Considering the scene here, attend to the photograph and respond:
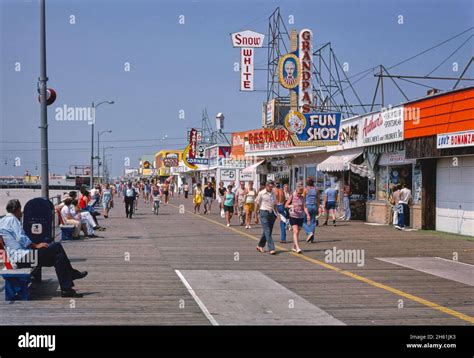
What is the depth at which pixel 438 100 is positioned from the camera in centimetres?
2122

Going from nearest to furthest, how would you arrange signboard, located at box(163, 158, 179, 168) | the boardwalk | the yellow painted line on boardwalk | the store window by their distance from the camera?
the boardwalk < the yellow painted line on boardwalk < the store window < signboard, located at box(163, 158, 179, 168)

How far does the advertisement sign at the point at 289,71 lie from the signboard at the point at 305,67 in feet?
0.82

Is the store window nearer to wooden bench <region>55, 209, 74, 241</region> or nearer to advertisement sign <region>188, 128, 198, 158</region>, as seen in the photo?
wooden bench <region>55, 209, 74, 241</region>

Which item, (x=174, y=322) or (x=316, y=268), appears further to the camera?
(x=316, y=268)

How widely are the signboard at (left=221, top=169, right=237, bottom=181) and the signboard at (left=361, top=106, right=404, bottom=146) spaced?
31.3 meters

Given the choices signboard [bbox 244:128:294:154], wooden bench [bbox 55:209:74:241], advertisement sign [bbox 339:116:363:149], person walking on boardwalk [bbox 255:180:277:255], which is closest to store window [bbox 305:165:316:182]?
signboard [bbox 244:128:294:154]

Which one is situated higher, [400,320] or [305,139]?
[305,139]

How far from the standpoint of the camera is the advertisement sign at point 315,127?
1138 inches

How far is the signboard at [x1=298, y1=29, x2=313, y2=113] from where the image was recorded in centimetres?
3428

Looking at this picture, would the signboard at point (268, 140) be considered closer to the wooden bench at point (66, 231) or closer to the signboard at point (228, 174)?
the signboard at point (228, 174)

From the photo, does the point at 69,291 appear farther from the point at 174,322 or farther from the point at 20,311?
the point at 174,322

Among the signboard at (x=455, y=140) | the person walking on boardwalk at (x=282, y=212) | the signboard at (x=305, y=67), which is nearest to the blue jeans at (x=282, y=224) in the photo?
the person walking on boardwalk at (x=282, y=212)
